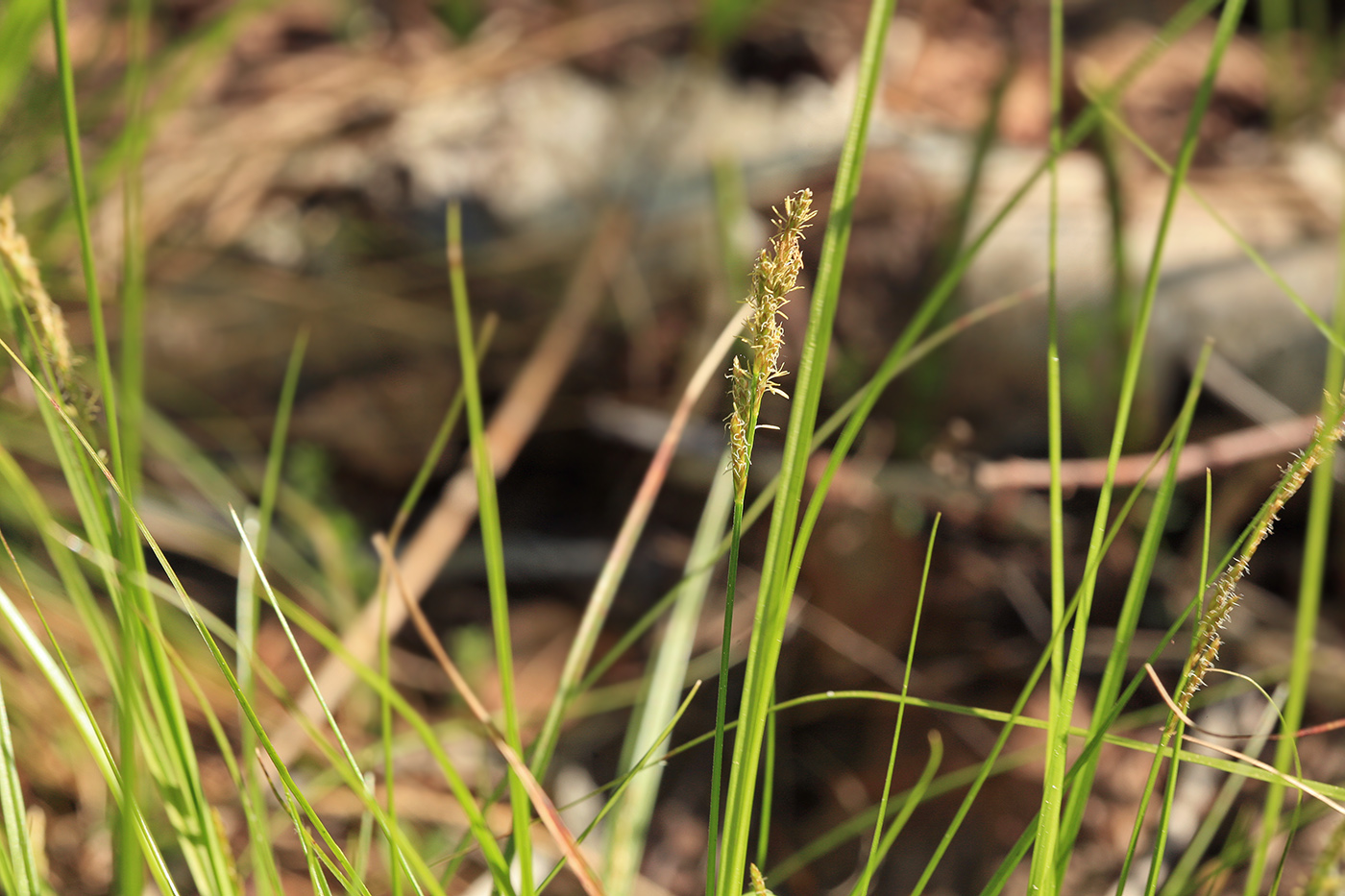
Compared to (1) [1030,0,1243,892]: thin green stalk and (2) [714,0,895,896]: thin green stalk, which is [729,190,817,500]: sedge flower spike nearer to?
(2) [714,0,895,896]: thin green stalk

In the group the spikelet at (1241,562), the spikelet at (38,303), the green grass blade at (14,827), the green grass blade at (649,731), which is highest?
the spikelet at (38,303)

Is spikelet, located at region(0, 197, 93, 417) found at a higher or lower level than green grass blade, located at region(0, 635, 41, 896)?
higher

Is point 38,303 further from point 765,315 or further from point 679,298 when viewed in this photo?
point 679,298

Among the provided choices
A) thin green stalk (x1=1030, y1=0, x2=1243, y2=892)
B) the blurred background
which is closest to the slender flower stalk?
thin green stalk (x1=1030, y1=0, x2=1243, y2=892)

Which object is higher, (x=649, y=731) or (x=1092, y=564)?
(x=1092, y=564)

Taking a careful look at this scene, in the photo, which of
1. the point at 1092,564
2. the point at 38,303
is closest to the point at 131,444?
the point at 38,303

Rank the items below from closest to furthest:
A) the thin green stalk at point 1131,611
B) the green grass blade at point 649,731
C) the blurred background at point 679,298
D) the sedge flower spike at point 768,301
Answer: the sedge flower spike at point 768,301, the thin green stalk at point 1131,611, the green grass blade at point 649,731, the blurred background at point 679,298

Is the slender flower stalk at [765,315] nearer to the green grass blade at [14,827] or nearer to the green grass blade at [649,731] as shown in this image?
the green grass blade at [649,731]

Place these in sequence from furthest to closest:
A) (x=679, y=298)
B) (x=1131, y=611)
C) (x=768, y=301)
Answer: (x=679, y=298) < (x=1131, y=611) < (x=768, y=301)

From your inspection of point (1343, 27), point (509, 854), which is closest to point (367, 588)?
point (509, 854)

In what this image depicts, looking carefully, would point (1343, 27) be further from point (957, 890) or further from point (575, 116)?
point (957, 890)

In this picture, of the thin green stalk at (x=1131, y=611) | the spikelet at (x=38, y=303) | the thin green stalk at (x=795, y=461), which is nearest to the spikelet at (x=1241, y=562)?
the thin green stalk at (x=1131, y=611)

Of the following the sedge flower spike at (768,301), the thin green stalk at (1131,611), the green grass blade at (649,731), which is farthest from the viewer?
the green grass blade at (649,731)
